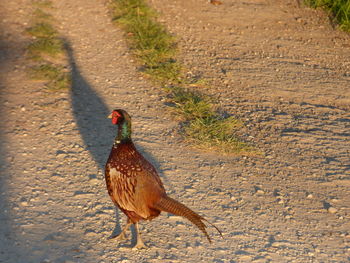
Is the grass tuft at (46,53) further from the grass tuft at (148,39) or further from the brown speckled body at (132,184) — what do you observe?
the brown speckled body at (132,184)

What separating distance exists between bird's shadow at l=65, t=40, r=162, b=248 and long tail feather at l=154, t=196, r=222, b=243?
45.0 inches

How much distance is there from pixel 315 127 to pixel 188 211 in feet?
8.42

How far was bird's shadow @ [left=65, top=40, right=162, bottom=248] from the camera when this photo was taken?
195 inches

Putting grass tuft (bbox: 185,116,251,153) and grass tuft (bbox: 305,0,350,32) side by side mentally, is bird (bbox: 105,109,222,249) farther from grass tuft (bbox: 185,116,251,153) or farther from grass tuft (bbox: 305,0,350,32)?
grass tuft (bbox: 305,0,350,32)

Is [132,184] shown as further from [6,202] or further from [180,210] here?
[6,202]

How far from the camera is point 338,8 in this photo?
8078 millimetres

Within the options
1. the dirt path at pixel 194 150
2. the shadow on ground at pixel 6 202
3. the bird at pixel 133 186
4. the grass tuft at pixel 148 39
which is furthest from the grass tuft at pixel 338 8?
the bird at pixel 133 186

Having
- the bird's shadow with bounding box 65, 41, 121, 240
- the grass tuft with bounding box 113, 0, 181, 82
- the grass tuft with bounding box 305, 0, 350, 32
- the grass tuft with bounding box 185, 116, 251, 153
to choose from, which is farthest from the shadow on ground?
the grass tuft with bounding box 305, 0, 350, 32

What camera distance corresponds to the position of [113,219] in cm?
415

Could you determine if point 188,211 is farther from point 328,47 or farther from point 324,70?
point 328,47

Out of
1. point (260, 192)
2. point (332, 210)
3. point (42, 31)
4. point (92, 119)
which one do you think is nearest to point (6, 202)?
point (92, 119)

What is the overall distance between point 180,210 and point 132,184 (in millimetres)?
397

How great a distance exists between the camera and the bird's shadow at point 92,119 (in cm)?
496

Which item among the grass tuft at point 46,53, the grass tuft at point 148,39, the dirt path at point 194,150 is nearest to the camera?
the dirt path at point 194,150
